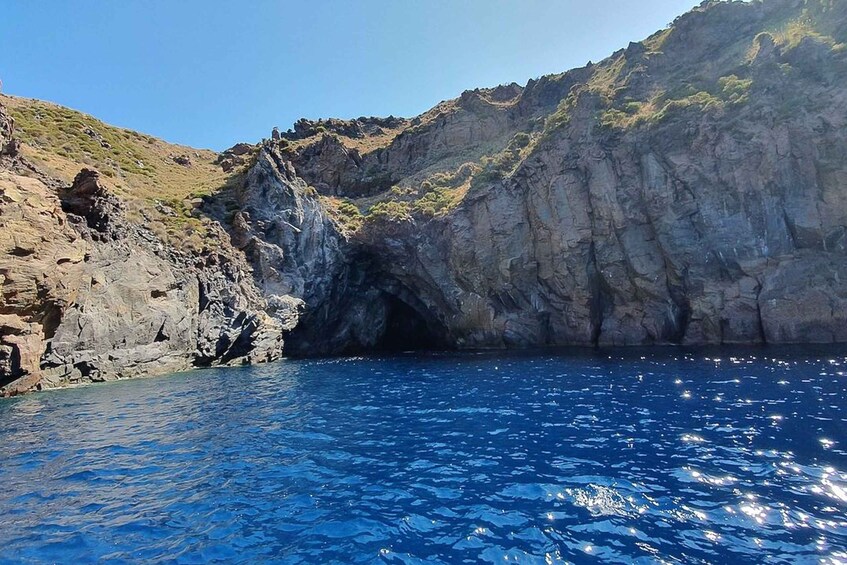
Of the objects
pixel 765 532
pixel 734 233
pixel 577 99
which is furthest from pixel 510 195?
Result: pixel 765 532

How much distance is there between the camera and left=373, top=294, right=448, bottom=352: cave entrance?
5259cm

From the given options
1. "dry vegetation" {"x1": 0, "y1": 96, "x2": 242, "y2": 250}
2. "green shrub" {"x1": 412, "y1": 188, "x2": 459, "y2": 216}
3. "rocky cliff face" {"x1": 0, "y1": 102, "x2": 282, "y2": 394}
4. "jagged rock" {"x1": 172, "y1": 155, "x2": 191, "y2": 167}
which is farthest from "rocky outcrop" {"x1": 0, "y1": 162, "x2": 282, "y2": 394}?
"jagged rock" {"x1": 172, "y1": 155, "x2": 191, "y2": 167}

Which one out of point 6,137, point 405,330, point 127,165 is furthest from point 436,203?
point 127,165

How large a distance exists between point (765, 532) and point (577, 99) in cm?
4417

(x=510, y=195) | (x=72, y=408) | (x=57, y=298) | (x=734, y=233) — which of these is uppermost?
(x=510, y=195)

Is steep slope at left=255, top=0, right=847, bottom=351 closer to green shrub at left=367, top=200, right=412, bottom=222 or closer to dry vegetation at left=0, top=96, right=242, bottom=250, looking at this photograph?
green shrub at left=367, top=200, right=412, bottom=222

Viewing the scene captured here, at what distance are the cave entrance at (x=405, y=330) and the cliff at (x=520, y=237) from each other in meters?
0.27

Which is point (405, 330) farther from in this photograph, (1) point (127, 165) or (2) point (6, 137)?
(2) point (6, 137)

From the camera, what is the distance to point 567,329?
40.7 meters

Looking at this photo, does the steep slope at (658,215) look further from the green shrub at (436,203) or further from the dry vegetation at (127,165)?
the dry vegetation at (127,165)

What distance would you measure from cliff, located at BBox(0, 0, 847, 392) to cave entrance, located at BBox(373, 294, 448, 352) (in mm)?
269

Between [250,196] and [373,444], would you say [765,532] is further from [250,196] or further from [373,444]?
[250,196]

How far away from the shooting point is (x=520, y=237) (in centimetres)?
4281

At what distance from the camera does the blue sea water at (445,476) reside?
7234 millimetres
